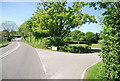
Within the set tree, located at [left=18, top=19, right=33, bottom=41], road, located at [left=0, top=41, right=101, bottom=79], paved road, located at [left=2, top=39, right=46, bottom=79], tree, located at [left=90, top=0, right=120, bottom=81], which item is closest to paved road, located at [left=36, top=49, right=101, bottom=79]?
road, located at [left=0, top=41, right=101, bottom=79]

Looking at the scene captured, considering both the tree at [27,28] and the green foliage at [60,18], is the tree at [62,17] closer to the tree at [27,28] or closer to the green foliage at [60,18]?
the green foliage at [60,18]

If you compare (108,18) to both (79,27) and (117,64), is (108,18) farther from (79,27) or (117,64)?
(79,27)

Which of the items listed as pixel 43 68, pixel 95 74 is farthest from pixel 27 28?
pixel 95 74

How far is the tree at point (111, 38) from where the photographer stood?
504 centimetres

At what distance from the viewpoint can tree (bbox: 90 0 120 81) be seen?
5.04 metres

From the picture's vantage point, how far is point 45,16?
22453 mm

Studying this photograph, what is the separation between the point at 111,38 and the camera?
5027 mm

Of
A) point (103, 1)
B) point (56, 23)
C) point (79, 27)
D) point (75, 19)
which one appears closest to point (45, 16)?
point (56, 23)

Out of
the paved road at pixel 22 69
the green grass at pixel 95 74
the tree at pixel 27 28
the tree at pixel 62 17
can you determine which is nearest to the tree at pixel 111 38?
the green grass at pixel 95 74

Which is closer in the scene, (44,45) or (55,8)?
(55,8)

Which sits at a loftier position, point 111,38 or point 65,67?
point 111,38

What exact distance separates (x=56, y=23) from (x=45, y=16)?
2579mm

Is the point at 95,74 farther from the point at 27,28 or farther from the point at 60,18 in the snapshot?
the point at 27,28

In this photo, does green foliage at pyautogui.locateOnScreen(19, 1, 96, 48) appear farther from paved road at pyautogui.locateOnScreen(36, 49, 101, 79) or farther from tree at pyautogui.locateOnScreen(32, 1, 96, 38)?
paved road at pyautogui.locateOnScreen(36, 49, 101, 79)
